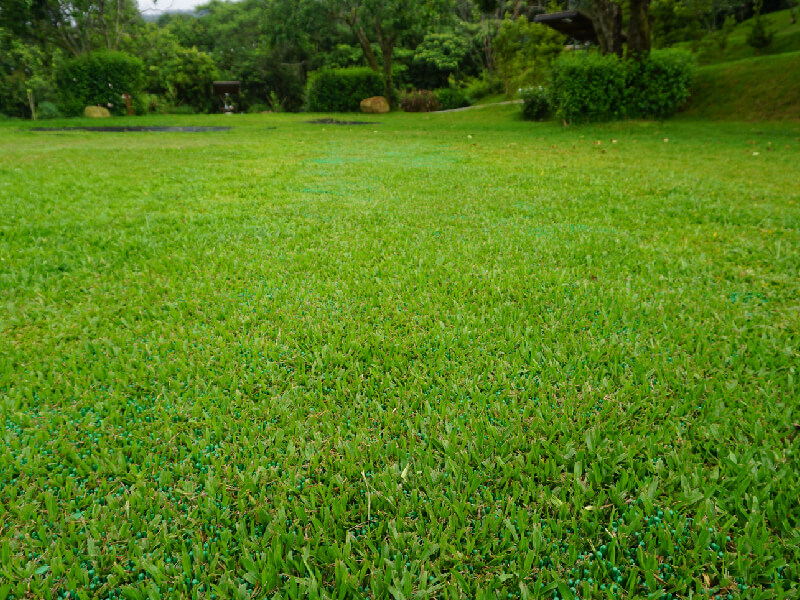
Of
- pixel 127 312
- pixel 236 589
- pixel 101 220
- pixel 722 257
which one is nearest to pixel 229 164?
pixel 101 220

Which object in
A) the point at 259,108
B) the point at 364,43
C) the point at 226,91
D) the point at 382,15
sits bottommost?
the point at 259,108

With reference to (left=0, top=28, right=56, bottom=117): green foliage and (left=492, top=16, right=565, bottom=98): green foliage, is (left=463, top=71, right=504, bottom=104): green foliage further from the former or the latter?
(left=0, top=28, right=56, bottom=117): green foliage

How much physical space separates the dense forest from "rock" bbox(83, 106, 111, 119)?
0.45 metres

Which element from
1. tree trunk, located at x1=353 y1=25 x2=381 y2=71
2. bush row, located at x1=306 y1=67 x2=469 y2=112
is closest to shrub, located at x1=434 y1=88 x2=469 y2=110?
bush row, located at x1=306 y1=67 x2=469 y2=112

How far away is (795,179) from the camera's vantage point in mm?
6266

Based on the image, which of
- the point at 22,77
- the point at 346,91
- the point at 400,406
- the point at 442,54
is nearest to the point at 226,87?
the point at 22,77

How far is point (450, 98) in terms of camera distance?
2909 cm

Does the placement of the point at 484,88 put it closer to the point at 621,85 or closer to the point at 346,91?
the point at 346,91

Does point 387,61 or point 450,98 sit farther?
point 450,98

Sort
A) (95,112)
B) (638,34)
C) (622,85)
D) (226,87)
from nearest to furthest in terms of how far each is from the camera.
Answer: (622,85)
(638,34)
(95,112)
(226,87)

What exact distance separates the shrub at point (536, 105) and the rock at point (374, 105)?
10.4 meters

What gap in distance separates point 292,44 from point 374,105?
11.1 meters

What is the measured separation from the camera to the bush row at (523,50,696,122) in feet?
44.5

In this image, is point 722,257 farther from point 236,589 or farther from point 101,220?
point 101,220
